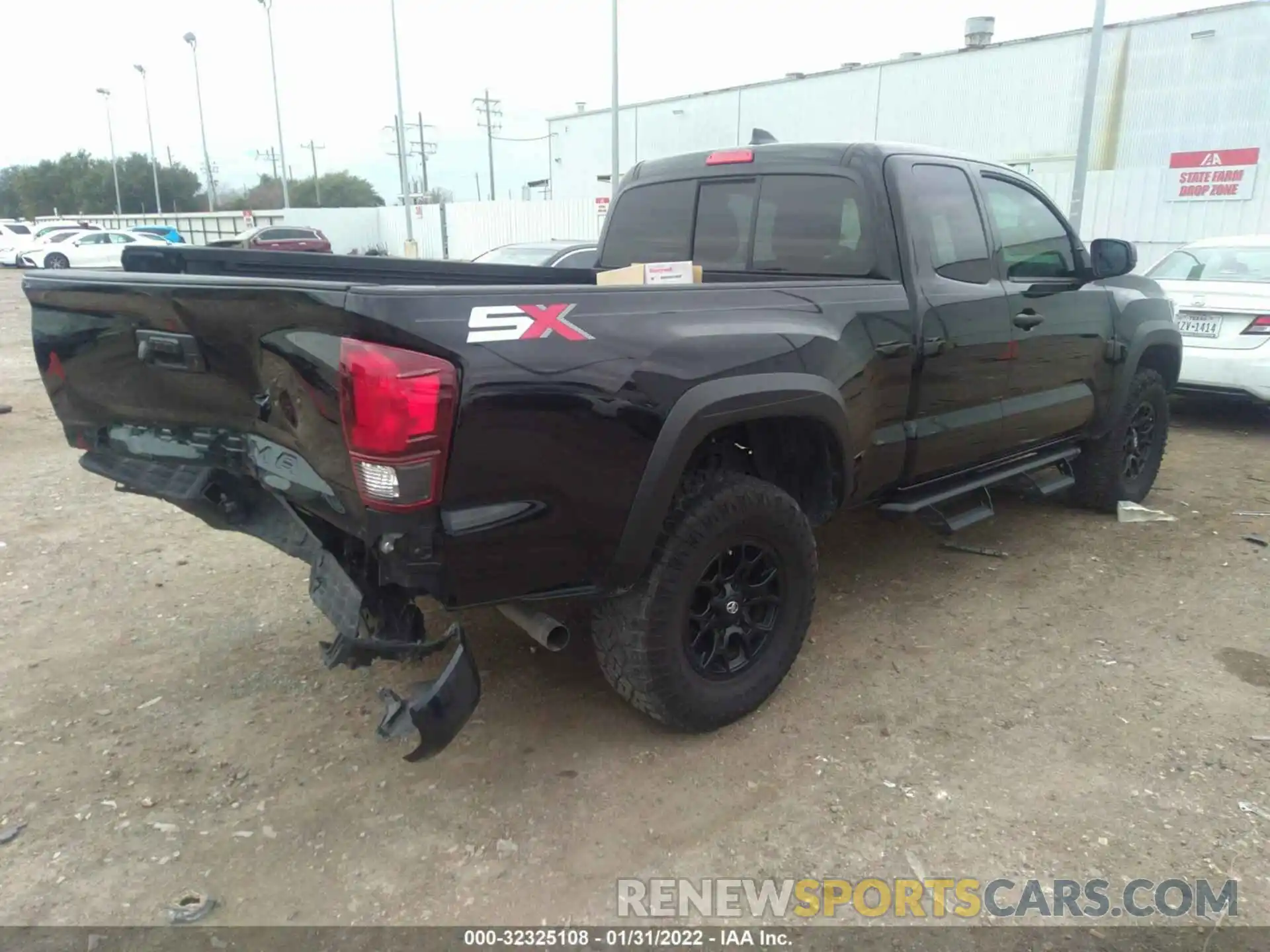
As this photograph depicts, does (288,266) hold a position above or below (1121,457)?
above

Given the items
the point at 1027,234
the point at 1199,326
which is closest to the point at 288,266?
the point at 1027,234

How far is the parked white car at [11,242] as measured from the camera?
36.4 m

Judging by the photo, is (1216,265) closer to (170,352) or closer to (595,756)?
(595,756)

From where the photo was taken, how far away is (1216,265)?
802cm

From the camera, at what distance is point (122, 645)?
379 centimetres

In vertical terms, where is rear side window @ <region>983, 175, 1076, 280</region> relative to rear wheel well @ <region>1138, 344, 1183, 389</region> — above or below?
above

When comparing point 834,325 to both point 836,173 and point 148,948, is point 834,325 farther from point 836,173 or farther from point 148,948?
point 148,948

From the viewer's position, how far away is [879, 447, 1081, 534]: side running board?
3930 millimetres

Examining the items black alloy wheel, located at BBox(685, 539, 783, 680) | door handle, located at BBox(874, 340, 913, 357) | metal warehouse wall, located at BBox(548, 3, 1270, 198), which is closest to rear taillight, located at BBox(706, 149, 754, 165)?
door handle, located at BBox(874, 340, 913, 357)

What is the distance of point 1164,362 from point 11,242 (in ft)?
143

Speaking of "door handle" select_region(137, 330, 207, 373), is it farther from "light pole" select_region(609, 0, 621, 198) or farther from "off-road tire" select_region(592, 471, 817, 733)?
"light pole" select_region(609, 0, 621, 198)

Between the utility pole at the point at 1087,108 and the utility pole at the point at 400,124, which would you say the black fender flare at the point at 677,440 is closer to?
the utility pole at the point at 1087,108
